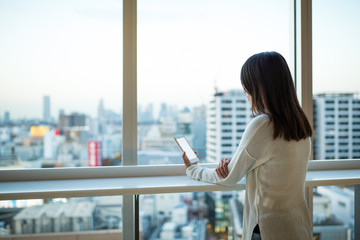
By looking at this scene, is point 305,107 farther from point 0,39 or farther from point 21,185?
point 0,39

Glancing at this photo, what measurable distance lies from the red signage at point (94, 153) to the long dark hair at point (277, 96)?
1004 mm

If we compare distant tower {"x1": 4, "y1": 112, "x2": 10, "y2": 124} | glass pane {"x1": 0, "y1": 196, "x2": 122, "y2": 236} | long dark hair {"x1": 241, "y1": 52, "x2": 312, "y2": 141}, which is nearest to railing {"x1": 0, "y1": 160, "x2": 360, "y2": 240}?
glass pane {"x1": 0, "y1": 196, "x2": 122, "y2": 236}

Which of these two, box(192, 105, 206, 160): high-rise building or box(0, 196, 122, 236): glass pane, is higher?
box(192, 105, 206, 160): high-rise building

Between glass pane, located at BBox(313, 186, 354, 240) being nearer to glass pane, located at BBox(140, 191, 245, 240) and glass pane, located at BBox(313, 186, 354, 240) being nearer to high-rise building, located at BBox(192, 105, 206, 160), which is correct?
glass pane, located at BBox(140, 191, 245, 240)

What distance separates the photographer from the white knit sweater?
1053 millimetres

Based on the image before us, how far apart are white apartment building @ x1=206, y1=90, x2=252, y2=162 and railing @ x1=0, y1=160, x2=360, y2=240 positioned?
5.3 inches

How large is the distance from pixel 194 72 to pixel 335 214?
1.45m

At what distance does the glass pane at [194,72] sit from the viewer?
1690mm

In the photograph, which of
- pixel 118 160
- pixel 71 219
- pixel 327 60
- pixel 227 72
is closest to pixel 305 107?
pixel 327 60

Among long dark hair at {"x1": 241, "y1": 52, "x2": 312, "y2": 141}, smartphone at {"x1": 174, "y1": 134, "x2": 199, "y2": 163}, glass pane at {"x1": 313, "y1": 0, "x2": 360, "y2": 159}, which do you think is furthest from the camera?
glass pane at {"x1": 313, "y1": 0, "x2": 360, "y2": 159}

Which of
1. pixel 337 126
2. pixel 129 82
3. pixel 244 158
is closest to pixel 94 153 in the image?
pixel 129 82

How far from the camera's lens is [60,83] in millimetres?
1629

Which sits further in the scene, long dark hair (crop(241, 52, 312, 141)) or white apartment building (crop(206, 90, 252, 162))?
white apartment building (crop(206, 90, 252, 162))

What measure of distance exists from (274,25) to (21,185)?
6.03 feet
